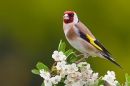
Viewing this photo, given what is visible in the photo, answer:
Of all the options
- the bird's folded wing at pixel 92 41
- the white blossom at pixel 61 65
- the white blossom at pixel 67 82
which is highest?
the bird's folded wing at pixel 92 41

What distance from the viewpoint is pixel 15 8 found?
918 centimetres

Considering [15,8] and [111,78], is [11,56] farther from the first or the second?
[111,78]

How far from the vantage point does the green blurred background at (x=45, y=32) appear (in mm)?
8602

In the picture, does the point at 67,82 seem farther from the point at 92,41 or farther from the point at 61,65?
the point at 92,41

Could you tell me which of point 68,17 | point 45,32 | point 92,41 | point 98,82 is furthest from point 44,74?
point 45,32

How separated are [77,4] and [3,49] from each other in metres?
1.49

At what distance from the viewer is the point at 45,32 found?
896cm

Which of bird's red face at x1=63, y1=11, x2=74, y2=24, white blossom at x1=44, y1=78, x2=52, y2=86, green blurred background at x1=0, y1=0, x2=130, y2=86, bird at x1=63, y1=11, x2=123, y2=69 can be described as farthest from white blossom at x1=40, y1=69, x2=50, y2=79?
green blurred background at x1=0, y1=0, x2=130, y2=86

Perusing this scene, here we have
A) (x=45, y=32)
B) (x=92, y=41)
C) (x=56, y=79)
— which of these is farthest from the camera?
(x=45, y=32)

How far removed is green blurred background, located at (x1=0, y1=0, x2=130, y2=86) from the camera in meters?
8.60

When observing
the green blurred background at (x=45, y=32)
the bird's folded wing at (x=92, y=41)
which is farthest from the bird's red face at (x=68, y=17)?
the green blurred background at (x=45, y=32)

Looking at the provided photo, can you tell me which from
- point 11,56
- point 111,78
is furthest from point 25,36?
point 111,78

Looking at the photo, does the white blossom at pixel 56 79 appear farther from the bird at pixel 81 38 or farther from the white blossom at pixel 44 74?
the bird at pixel 81 38

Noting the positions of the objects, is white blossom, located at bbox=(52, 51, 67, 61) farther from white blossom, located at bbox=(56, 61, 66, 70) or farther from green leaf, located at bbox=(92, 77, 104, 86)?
green leaf, located at bbox=(92, 77, 104, 86)
